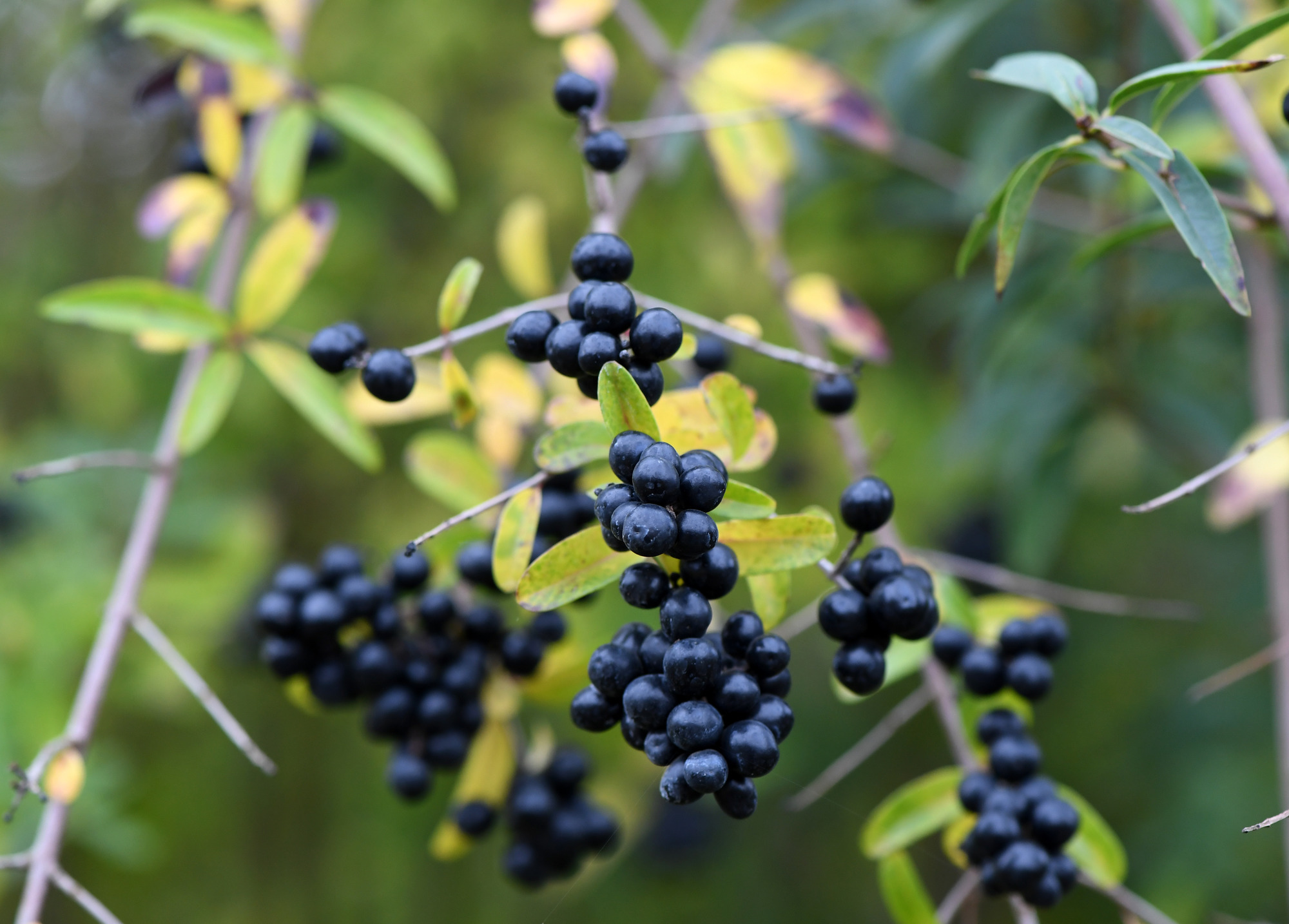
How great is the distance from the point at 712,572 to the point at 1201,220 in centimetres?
60

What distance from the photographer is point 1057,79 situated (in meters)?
1.07

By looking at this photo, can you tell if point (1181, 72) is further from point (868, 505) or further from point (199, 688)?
point (199, 688)

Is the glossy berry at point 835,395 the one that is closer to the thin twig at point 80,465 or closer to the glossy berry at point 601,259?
the glossy berry at point 601,259

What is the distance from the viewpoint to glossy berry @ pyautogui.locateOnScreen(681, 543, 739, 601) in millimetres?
932

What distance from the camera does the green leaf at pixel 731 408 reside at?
1.02m

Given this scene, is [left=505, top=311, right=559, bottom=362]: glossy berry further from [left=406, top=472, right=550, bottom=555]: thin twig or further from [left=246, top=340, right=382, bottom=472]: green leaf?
[left=246, top=340, right=382, bottom=472]: green leaf

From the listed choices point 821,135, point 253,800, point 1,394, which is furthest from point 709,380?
point 1,394

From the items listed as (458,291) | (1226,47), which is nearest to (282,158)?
(458,291)

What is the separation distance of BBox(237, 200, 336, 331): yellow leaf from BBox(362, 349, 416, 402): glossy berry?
507 mm

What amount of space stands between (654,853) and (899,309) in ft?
6.72

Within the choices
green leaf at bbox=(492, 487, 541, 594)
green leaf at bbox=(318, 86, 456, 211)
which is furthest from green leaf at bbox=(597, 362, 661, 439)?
green leaf at bbox=(318, 86, 456, 211)

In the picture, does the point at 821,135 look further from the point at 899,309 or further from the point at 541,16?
the point at 541,16

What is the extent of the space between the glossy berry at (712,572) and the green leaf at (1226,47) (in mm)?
670

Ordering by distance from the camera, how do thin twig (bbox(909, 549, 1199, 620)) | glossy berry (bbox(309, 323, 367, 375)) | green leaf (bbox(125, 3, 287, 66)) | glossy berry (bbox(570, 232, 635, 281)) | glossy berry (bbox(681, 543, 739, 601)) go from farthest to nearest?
green leaf (bbox(125, 3, 287, 66)) < thin twig (bbox(909, 549, 1199, 620)) < glossy berry (bbox(309, 323, 367, 375)) < glossy berry (bbox(570, 232, 635, 281)) < glossy berry (bbox(681, 543, 739, 601))
